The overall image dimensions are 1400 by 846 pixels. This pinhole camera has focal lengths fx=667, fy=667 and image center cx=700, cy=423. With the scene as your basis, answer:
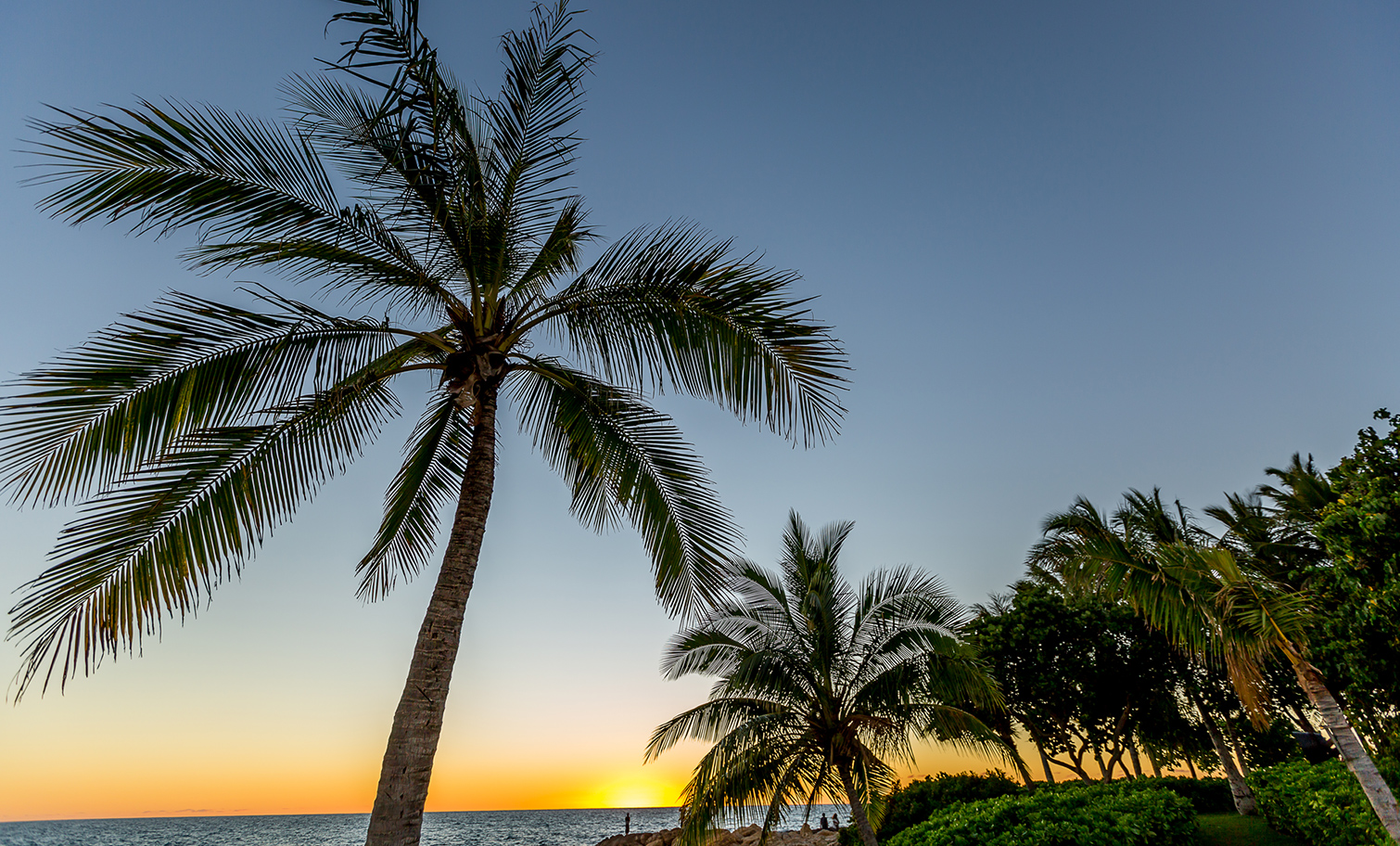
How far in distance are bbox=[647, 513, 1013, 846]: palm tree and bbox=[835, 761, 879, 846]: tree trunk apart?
20 millimetres

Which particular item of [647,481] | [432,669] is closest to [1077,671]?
[647,481]

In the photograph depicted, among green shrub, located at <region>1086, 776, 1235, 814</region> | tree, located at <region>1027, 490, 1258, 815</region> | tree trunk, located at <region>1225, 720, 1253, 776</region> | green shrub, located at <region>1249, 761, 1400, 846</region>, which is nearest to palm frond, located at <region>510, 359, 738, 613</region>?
tree, located at <region>1027, 490, 1258, 815</region>

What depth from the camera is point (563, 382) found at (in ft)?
20.1

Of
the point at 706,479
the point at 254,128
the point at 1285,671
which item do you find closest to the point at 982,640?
the point at 1285,671

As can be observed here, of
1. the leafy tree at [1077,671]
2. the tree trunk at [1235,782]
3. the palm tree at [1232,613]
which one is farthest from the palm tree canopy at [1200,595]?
the leafy tree at [1077,671]

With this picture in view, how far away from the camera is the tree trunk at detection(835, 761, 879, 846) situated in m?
11.1

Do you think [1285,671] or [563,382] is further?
[1285,671]

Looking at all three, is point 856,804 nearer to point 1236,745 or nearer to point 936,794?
point 936,794

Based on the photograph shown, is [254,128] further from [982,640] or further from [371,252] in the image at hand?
[982,640]

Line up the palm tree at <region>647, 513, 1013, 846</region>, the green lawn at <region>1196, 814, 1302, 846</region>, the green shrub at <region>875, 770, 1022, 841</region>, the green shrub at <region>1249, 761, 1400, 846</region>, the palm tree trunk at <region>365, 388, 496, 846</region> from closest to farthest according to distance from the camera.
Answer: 1. the palm tree trunk at <region>365, 388, 496, 846</region>
2. the green shrub at <region>1249, 761, 1400, 846</region>
3. the palm tree at <region>647, 513, 1013, 846</region>
4. the green lawn at <region>1196, 814, 1302, 846</region>
5. the green shrub at <region>875, 770, 1022, 841</region>

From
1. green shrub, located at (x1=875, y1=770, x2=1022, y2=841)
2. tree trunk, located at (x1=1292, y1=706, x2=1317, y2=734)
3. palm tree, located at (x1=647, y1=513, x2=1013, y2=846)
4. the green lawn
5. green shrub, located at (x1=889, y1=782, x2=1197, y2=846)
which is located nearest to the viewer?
green shrub, located at (x1=889, y1=782, x2=1197, y2=846)

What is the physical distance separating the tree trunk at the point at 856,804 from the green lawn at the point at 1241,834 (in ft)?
24.2

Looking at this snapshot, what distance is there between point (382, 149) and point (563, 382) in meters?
2.44

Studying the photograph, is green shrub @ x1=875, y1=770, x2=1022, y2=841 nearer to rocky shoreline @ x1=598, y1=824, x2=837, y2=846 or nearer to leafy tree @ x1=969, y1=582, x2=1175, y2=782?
rocky shoreline @ x1=598, y1=824, x2=837, y2=846
